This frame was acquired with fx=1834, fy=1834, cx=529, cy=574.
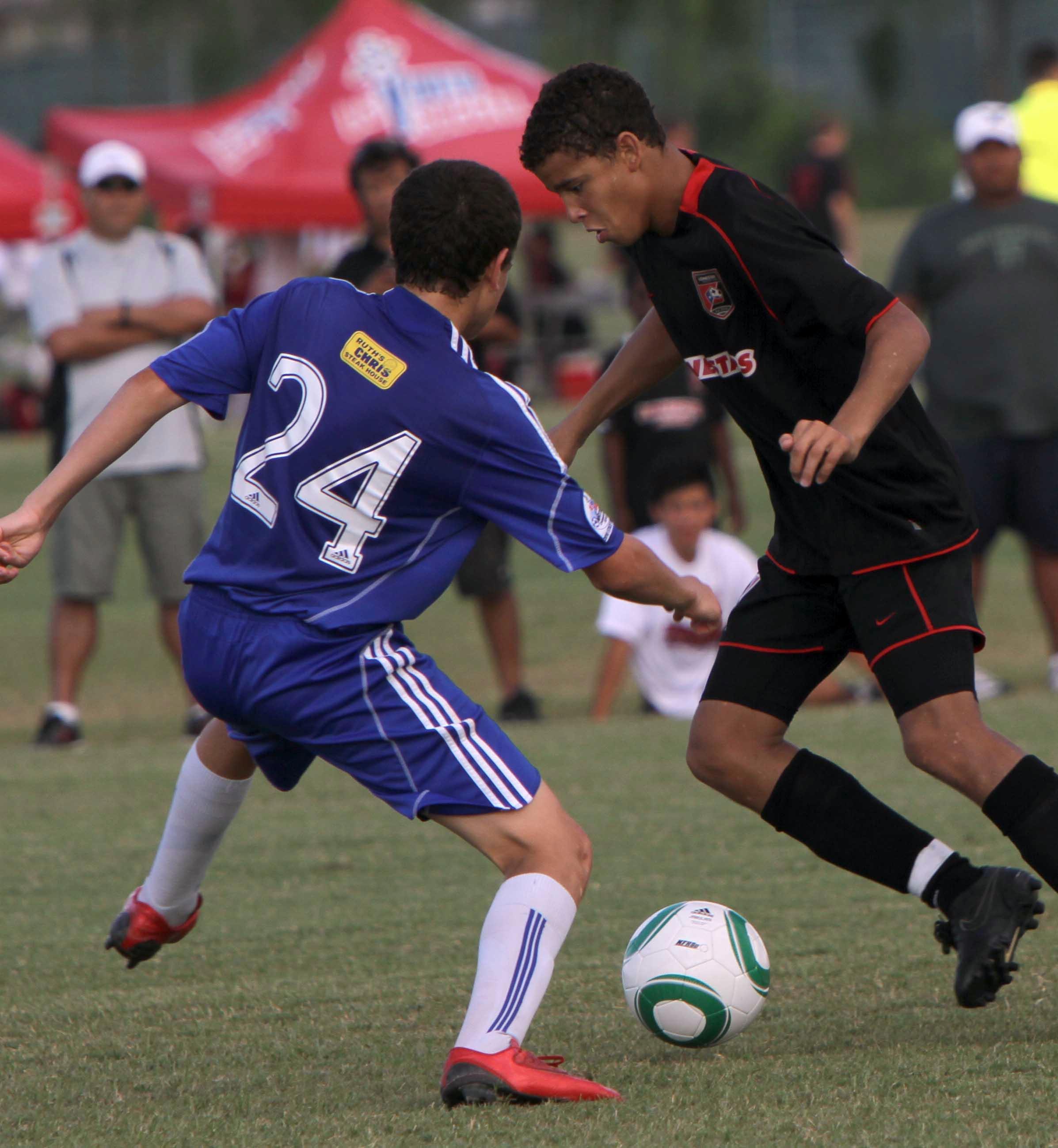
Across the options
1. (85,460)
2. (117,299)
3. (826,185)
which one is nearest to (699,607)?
(85,460)

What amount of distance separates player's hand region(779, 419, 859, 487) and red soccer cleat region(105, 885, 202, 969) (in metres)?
1.74

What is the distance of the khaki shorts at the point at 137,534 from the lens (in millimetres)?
7738

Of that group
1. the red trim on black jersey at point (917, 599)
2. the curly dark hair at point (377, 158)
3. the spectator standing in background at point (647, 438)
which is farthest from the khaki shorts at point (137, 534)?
A: the red trim on black jersey at point (917, 599)

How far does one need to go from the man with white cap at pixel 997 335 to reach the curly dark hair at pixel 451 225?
16.1 feet

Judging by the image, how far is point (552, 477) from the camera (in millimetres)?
3393

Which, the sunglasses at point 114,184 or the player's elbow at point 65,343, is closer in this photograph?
the player's elbow at point 65,343

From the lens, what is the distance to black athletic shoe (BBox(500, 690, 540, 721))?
8047mm

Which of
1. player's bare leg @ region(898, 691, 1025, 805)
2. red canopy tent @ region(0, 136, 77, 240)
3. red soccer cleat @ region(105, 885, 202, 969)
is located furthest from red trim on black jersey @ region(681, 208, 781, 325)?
red canopy tent @ region(0, 136, 77, 240)

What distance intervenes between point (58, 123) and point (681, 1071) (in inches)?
650

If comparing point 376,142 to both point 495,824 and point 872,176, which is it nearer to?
point 495,824

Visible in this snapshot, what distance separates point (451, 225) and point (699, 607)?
86 centimetres

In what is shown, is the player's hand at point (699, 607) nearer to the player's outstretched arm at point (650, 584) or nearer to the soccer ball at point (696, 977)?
the player's outstretched arm at point (650, 584)

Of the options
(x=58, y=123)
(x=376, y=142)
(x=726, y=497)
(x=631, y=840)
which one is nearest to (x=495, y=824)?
(x=631, y=840)

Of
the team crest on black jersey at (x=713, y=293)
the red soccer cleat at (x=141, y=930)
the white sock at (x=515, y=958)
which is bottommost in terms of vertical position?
the red soccer cleat at (x=141, y=930)
